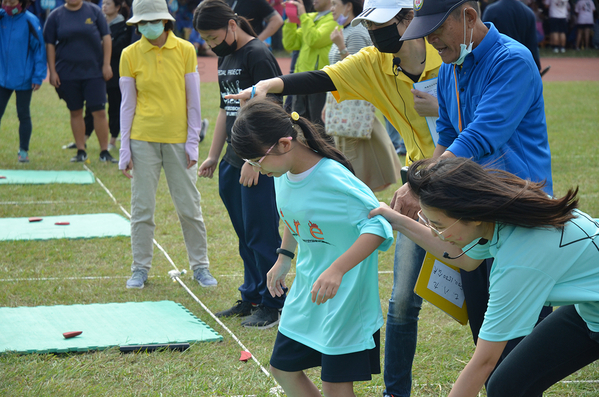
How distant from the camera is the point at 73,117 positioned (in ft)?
28.0

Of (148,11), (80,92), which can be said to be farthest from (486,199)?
(80,92)

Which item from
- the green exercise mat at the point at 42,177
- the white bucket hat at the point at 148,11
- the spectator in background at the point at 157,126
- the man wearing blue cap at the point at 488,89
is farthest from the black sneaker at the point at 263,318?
the green exercise mat at the point at 42,177

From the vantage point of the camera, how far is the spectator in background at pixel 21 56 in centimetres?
835

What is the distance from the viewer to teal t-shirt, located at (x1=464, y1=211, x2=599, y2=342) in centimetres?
198

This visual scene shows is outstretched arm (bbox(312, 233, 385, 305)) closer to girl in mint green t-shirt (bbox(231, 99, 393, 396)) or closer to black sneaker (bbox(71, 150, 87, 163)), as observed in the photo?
girl in mint green t-shirt (bbox(231, 99, 393, 396))

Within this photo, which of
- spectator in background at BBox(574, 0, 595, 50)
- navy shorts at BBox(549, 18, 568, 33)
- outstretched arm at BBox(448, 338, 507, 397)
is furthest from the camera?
navy shorts at BBox(549, 18, 568, 33)

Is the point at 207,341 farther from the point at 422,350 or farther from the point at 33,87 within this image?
the point at 33,87

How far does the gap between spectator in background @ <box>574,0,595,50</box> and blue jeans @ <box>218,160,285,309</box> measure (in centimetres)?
2261

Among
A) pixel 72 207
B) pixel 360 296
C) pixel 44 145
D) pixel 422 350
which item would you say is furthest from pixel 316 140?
pixel 44 145

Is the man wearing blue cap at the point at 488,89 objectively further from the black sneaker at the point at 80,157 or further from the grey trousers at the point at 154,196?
the black sneaker at the point at 80,157

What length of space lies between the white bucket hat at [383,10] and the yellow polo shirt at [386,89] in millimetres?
232

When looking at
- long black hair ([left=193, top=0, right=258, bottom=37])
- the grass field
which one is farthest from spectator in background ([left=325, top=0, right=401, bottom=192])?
long black hair ([left=193, top=0, right=258, bottom=37])

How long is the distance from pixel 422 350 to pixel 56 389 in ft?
6.62

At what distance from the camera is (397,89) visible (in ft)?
9.95
